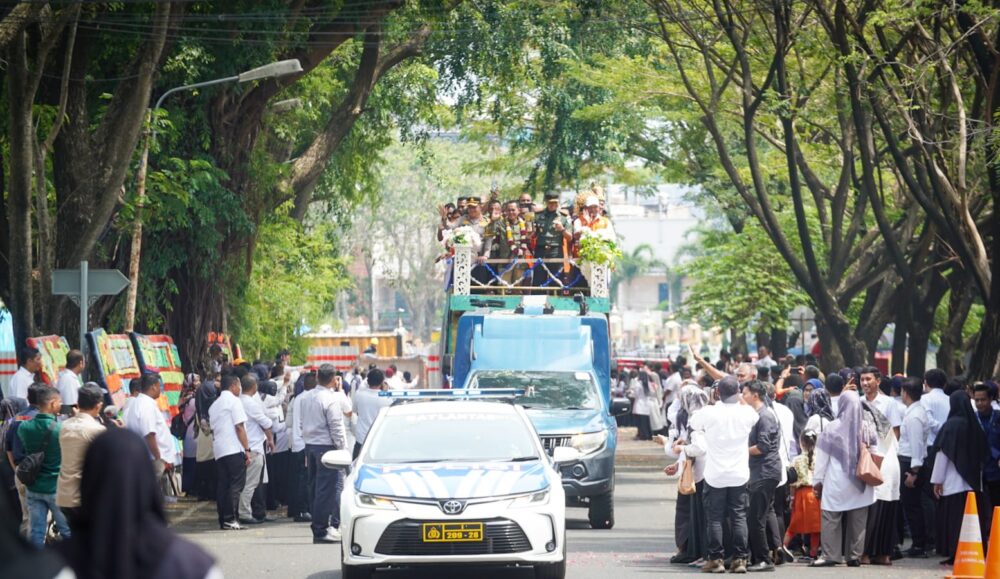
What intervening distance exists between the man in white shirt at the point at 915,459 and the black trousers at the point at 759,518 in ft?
7.33

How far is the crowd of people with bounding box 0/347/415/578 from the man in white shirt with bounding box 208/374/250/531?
11 millimetres

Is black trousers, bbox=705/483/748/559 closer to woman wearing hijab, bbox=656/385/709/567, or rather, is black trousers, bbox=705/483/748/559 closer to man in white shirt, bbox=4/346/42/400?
woman wearing hijab, bbox=656/385/709/567

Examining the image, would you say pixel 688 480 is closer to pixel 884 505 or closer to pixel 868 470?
pixel 868 470

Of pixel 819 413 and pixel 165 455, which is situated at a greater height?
pixel 819 413

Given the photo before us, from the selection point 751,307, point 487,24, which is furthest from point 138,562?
point 751,307

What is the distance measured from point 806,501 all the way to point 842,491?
2.10 ft

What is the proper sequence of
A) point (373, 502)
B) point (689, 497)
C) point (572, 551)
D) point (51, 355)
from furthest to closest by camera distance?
point (51, 355) → point (572, 551) → point (689, 497) → point (373, 502)

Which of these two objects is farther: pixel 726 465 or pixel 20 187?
pixel 20 187

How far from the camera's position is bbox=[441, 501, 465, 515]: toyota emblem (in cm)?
1189

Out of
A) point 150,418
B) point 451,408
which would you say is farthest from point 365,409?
point 451,408

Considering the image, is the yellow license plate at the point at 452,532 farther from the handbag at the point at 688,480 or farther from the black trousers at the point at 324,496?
the black trousers at the point at 324,496

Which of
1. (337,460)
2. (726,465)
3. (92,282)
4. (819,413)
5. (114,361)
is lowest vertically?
(726,465)

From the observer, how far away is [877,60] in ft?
70.4

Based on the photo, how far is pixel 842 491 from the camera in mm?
14586
